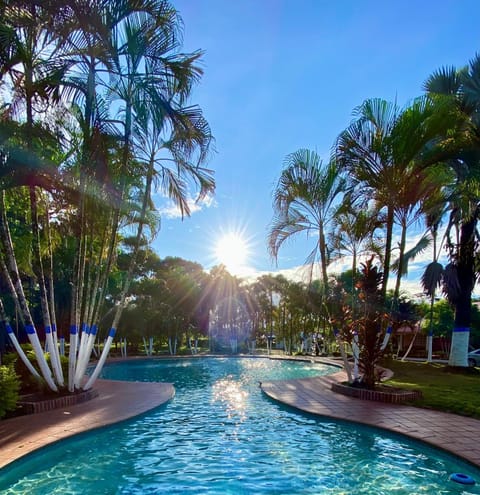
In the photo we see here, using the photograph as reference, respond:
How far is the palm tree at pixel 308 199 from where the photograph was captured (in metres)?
9.91

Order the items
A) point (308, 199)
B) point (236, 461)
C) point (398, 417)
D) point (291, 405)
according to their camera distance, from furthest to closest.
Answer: point (308, 199)
point (291, 405)
point (398, 417)
point (236, 461)

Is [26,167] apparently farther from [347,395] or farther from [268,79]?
[347,395]

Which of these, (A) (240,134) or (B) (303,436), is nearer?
(B) (303,436)

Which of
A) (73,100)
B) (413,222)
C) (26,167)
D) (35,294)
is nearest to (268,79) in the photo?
(73,100)

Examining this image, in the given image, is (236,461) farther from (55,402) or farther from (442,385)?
(442,385)

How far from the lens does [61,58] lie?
25.4 ft

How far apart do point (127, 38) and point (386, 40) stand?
5.43m

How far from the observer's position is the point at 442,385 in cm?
1039

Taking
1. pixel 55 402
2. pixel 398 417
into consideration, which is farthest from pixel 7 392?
pixel 398 417

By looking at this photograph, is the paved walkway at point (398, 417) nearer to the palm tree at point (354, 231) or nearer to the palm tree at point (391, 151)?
the palm tree at point (391, 151)

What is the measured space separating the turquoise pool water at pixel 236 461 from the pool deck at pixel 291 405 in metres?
0.17

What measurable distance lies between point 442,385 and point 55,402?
370 inches

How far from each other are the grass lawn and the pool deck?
1.41 feet

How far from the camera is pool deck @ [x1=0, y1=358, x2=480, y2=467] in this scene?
210 inches
